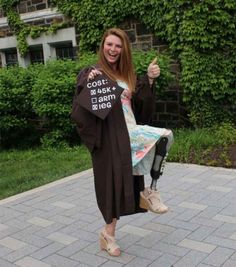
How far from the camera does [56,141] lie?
8586 mm

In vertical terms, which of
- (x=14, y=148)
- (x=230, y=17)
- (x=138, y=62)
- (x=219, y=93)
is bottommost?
(x=14, y=148)

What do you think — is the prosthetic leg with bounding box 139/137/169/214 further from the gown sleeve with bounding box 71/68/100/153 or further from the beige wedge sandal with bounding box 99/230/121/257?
the gown sleeve with bounding box 71/68/100/153

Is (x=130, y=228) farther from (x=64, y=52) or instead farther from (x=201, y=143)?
(x=64, y=52)

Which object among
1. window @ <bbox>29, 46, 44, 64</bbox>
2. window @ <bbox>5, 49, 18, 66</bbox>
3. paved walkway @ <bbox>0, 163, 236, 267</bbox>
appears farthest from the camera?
window @ <bbox>5, 49, 18, 66</bbox>

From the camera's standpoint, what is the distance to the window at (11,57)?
12.8m

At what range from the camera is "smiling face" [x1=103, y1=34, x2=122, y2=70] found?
3.51 m

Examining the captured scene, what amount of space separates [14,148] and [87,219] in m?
5.57

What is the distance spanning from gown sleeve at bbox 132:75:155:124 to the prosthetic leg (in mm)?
296

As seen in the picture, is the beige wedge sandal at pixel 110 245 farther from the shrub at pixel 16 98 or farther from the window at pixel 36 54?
the window at pixel 36 54

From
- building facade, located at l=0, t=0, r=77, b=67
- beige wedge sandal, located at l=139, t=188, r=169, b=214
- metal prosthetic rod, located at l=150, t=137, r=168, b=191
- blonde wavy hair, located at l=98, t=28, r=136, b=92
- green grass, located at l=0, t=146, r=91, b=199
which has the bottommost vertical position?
green grass, located at l=0, t=146, r=91, b=199

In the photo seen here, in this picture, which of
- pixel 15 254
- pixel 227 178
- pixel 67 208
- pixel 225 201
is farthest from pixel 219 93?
pixel 15 254

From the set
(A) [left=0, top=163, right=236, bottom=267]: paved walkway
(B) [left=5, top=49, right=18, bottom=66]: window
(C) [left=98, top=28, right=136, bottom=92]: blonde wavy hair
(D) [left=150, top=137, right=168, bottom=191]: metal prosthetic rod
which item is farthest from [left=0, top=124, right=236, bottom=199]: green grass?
(B) [left=5, top=49, right=18, bottom=66]: window

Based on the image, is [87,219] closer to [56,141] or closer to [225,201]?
[225,201]

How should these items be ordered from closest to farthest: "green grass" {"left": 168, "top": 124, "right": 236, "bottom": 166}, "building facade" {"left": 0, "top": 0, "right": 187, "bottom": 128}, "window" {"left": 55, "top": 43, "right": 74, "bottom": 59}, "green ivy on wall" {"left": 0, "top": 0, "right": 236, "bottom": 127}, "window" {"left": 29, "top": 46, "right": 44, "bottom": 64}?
1. "green grass" {"left": 168, "top": 124, "right": 236, "bottom": 166}
2. "green ivy on wall" {"left": 0, "top": 0, "right": 236, "bottom": 127}
3. "building facade" {"left": 0, "top": 0, "right": 187, "bottom": 128}
4. "window" {"left": 55, "top": 43, "right": 74, "bottom": 59}
5. "window" {"left": 29, "top": 46, "right": 44, "bottom": 64}
